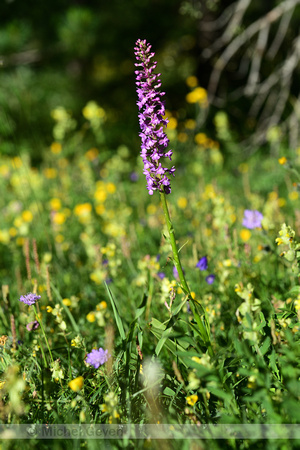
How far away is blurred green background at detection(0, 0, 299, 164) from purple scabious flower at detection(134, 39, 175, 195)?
3405mm

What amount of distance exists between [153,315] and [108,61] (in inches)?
199

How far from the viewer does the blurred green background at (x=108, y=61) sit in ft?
15.0

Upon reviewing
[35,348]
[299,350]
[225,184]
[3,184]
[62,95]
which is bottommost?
[299,350]

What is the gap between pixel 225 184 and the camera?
415cm

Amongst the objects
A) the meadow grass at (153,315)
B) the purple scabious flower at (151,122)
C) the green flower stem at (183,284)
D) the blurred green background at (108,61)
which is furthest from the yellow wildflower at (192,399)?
the blurred green background at (108,61)

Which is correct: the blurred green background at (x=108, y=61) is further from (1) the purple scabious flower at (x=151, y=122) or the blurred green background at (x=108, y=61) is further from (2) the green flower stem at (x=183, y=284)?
(2) the green flower stem at (x=183, y=284)

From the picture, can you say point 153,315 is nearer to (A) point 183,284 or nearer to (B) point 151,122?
(A) point 183,284

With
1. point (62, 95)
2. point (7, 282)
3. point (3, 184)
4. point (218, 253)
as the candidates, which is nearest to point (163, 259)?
point (218, 253)

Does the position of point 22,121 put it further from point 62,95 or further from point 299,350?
point 299,350

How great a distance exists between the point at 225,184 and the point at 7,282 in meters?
2.38

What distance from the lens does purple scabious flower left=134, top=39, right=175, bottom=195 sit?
1.23 meters

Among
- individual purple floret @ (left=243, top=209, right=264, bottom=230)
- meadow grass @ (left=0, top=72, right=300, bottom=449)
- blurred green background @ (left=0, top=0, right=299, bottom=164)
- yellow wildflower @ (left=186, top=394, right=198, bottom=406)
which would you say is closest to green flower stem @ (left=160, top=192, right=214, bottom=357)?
meadow grass @ (left=0, top=72, right=300, bottom=449)

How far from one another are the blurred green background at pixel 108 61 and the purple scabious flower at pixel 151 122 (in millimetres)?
3405

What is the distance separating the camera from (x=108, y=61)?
6105 mm
